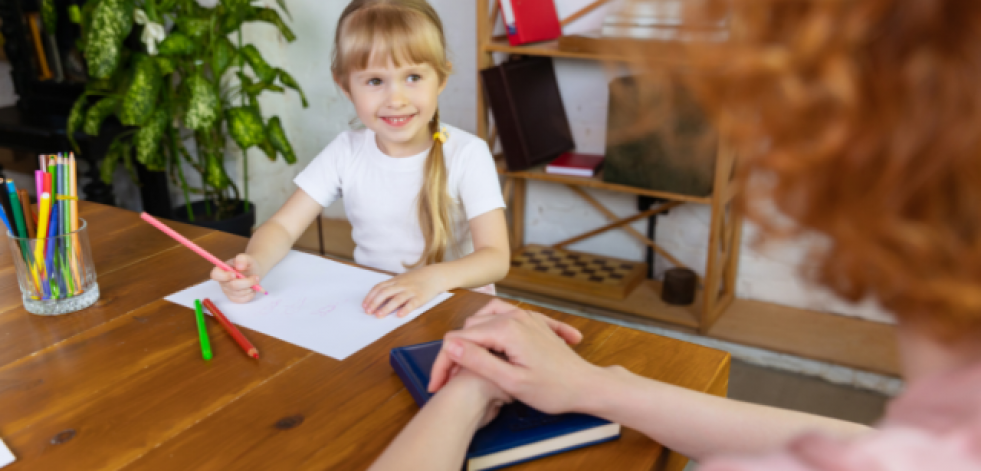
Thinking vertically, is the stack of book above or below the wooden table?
above

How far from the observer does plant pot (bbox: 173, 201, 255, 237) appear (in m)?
2.44

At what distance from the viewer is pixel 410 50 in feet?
4.32

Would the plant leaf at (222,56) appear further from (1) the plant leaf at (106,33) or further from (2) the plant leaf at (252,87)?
(1) the plant leaf at (106,33)

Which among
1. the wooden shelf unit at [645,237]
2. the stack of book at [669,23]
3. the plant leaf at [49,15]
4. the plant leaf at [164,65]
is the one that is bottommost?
the wooden shelf unit at [645,237]

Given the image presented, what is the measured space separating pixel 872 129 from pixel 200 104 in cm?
217

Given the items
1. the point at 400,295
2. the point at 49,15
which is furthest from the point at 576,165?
the point at 49,15

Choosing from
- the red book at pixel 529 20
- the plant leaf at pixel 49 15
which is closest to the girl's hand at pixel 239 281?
the red book at pixel 529 20

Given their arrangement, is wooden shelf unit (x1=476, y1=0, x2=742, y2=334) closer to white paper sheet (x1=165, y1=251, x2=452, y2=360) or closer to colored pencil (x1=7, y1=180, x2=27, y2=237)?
white paper sheet (x1=165, y1=251, x2=452, y2=360)

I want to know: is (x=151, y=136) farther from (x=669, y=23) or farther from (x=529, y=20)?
(x=669, y=23)

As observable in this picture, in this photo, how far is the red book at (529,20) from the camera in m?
2.16

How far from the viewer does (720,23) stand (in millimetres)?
336

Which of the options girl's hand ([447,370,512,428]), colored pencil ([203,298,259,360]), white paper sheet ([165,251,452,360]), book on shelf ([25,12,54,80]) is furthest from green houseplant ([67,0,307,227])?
girl's hand ([447,370,512,428])

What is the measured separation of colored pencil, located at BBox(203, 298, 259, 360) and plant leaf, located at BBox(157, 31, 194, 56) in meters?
1.50

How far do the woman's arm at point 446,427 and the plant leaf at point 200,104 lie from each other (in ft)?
5.87
